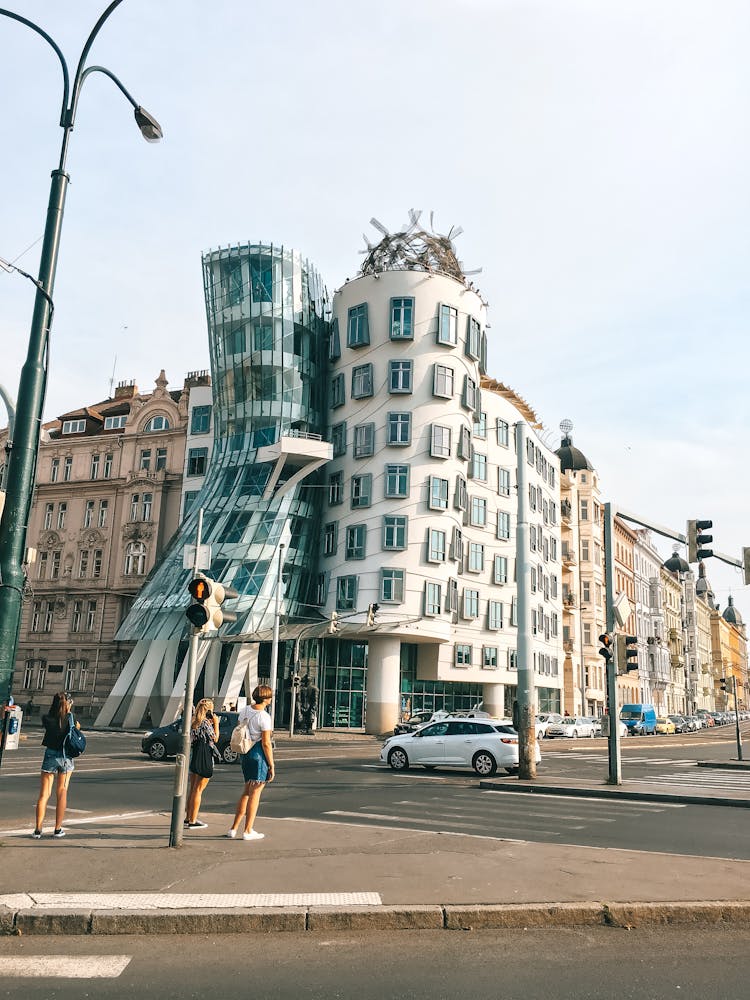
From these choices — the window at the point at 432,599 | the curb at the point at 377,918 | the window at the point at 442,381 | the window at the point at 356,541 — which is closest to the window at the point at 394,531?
the window at the point at 356,541

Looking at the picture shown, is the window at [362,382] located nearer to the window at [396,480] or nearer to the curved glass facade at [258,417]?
the curved glass facade at [258,417]

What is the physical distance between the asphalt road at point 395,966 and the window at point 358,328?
46381 mm

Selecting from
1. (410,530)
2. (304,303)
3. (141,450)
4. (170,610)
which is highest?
(304,303)

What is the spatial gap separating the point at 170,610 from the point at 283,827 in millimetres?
36039

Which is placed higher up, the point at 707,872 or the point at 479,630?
the point at 479,630

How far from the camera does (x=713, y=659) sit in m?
160

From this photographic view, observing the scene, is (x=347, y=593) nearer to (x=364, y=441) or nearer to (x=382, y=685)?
(x=382, y=685)

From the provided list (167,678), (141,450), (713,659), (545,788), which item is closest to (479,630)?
(167,678)

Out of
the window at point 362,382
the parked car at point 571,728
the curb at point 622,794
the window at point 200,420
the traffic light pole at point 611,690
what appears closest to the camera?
the curb at point 622,794

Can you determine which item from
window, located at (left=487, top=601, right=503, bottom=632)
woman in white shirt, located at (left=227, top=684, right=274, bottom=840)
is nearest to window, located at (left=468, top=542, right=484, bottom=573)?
window, located at (left=487, top=601, right=503, bottom=632)

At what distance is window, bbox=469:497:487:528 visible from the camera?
56.4 meters

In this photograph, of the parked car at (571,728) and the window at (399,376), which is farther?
the window at (399,376)

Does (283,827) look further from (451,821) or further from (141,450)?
(141,450)

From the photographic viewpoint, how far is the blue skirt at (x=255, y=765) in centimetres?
980
